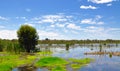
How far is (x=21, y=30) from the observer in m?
73.3

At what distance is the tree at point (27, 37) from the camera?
72.9 meters

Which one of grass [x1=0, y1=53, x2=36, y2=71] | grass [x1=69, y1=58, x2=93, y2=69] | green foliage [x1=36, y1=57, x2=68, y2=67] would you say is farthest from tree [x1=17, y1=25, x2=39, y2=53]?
green foliage [x1=36, y1=57, x2=68, y2=67]

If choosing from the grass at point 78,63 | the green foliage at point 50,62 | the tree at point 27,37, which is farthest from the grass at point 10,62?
the tree at point 27,37

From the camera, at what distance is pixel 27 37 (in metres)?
72.9

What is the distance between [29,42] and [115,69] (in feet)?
136

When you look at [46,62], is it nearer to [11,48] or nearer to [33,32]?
[11,48]

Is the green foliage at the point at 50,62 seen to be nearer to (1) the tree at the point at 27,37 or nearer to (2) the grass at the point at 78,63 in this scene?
→ (2) the grass at the point at 78,63

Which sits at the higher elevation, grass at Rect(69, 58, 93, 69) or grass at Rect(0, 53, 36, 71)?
grass at Rect(0, 53, 36, 71)

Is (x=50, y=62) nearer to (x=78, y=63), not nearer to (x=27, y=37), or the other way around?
(x=78, y=63)

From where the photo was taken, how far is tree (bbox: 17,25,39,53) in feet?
239

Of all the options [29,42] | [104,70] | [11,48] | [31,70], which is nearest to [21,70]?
[31,70]

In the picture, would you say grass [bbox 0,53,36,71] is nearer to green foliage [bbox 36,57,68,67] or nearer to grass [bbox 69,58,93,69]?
green foliage [bbox 36,57,68,67]

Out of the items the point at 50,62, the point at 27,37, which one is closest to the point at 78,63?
the point at 50,62

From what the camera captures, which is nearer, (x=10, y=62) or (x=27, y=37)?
(x=10, y=62)
